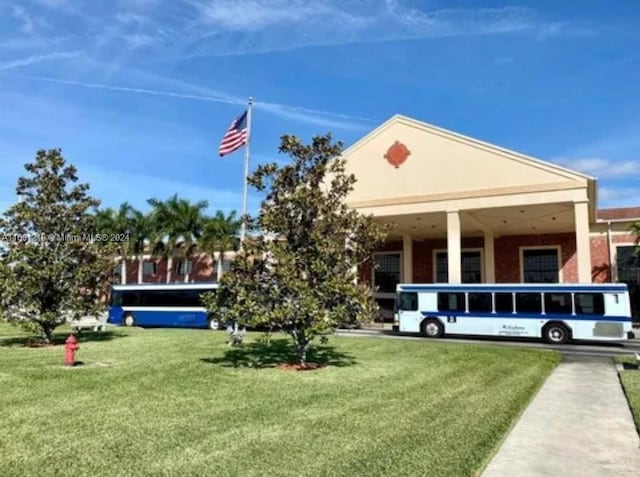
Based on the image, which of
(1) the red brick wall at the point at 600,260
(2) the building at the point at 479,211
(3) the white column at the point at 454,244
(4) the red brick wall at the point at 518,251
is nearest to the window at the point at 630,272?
(2) the building at the point at 479,211

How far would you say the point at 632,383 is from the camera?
1080cm

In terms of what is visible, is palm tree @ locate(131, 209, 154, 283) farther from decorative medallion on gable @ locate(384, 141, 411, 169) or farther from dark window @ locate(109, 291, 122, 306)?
decorative medallion on gable @ locate(384, 141, 411, 169)

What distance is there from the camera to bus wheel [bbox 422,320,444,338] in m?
23.7

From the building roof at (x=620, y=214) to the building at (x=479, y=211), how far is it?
13 centimetres

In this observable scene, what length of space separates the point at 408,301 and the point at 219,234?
21.0 meters

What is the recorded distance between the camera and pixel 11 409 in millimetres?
7863

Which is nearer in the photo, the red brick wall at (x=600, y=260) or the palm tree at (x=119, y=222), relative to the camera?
the red brick wall at (x=600, y=260)

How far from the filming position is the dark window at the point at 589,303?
68.0 ft

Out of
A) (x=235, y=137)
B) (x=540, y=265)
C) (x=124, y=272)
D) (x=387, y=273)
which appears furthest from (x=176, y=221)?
(x=540, y=265)

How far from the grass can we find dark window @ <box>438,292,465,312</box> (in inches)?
319

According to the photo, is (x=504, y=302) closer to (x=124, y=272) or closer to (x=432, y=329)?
(x=432, y=329)

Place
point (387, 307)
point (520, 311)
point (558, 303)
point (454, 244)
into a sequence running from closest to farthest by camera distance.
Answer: point (558, 303)
point (520, 311)
point (454, 244)
point (387, 307)

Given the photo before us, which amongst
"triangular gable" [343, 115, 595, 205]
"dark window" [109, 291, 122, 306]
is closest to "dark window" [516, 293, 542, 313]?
"triangular gable" [343, 115, 595, 205]

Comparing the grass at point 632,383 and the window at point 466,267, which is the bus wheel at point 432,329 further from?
the window at point 466,267
